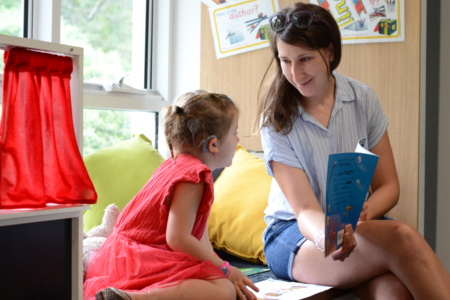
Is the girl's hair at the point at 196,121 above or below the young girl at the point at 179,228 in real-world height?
above

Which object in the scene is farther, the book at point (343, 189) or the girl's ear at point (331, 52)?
the girl's ear at point (331, 52)

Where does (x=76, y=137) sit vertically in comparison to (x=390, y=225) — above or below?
above

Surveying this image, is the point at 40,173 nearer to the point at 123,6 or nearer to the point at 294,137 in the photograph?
the point at 294,137

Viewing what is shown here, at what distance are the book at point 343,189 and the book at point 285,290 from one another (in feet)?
0.71

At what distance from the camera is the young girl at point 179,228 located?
1.46 m

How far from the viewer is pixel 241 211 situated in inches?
88.6

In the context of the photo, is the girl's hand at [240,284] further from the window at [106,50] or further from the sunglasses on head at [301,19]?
the window at [106,50]

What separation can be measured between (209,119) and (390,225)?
20.6 inches

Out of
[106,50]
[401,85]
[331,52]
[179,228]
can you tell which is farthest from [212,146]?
[106,50]

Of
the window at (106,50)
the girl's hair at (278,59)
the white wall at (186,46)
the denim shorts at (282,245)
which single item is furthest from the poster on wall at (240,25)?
the denim shorts at (282,245)

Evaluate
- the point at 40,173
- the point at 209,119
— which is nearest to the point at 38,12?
the point at 209,119

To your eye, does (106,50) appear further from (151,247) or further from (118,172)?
(151,247)

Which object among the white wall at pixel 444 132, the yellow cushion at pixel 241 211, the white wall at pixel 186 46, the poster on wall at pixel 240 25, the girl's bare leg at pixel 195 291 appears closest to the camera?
the girl's bare leg at pixel 195 291

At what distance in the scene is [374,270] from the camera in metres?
1.61
